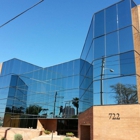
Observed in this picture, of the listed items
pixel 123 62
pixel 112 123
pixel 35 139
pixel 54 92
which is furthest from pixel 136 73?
pixel 54 92

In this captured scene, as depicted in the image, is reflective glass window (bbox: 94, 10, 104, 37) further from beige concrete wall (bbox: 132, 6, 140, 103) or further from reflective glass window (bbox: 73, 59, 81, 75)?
reflective glass window (bbox: 73, 59, 81, 75)

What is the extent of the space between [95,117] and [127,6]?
537 inches

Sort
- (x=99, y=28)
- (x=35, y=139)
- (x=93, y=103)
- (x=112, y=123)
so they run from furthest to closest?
(x=35, y=139), (x=99, y=28), (x=93, y=103), (x=112, y=123)

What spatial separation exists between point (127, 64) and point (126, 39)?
3118mm

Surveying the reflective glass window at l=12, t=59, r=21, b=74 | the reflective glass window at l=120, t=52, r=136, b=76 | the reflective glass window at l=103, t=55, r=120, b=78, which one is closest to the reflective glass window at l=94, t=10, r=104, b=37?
the reflective glass window at l=103, t=55, r=120, b=78

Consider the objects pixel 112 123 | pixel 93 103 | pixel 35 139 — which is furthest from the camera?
pixel 35 139

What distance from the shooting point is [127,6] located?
1912 cm

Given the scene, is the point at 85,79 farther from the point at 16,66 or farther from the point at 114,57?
the point at 16,66

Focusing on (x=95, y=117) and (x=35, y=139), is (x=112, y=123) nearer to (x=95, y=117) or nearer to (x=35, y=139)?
(x=95, y=117)

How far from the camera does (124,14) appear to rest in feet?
62.8

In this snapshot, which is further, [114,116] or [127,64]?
[127,64]

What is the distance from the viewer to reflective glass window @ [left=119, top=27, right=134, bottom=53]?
57.9ft

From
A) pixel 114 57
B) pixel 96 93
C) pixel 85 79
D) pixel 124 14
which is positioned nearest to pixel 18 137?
pixel 85 79

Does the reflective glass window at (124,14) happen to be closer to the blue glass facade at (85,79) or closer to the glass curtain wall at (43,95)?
the blue glass facade at (85,79)
